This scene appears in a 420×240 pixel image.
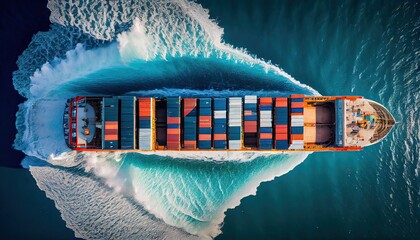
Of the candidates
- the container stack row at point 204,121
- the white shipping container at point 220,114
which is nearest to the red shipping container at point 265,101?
the white shipping container at point 220,114

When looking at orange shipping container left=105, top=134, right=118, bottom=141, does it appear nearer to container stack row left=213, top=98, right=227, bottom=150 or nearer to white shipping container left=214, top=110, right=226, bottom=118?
container stack row left=213, top=98, right=227, bottom=150

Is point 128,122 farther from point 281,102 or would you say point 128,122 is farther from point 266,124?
point 281,102

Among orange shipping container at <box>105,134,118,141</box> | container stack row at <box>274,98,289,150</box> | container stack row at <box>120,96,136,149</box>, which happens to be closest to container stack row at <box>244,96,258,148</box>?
container stack row at <box>274,98,289,150</box>

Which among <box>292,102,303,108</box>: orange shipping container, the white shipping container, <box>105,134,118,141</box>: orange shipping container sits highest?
<box>292,102,303,108</box>: orange shipping container

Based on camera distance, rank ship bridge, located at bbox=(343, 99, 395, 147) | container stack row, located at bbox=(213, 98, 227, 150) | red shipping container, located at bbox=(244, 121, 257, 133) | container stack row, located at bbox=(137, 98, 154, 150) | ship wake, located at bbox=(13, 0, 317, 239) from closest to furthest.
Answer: ship bridge, located at bbox=(343, 99, 395, 147) → container stack row, located at bbox=(137, 98, 154, 150) → container stack row, located at bbox=(213, 98, 227, 150) → red shipping container, located at bbox=(244, 121, 257, 133) → ship wake, located at bbox=(13, 0, 317, 239)

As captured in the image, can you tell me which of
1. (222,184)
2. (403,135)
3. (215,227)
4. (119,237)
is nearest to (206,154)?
(222,184)

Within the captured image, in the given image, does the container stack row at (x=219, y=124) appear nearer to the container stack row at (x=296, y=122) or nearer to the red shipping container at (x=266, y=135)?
the red shipping container at (x=266, y=135)

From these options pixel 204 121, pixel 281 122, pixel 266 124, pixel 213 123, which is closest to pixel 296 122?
pixel 281 122
